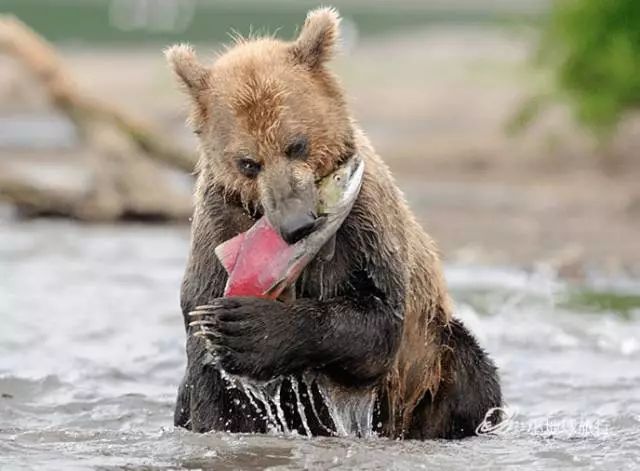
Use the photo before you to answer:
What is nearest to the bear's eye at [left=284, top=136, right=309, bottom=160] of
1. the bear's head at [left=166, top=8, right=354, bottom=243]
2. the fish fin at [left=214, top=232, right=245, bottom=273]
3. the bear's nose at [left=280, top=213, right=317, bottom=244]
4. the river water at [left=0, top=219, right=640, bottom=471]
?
the bear's head at [left=166, top=8, right=354, bottom=243]

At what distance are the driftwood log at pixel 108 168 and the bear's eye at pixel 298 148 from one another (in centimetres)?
811

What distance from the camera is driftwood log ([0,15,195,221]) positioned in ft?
44.9

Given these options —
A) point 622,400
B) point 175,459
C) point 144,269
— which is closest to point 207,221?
point 175,459

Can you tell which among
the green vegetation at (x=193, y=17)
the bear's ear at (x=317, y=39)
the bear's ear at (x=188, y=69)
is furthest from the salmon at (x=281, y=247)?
the green vegetation at (x=193, y=17)

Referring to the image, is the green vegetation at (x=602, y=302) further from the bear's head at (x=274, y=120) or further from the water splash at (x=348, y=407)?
the bear's head at (x=274, y=120)

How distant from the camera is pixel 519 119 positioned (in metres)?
15.0

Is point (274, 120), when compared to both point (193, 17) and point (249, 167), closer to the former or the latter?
point (249, 167)

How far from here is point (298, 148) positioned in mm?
5652

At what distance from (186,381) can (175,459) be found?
1.22ft

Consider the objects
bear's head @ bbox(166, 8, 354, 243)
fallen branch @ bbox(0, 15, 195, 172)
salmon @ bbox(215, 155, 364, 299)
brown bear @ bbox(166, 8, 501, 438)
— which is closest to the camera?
bear's head @ bbox(166, 8, 354, 243)

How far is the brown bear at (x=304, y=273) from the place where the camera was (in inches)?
224

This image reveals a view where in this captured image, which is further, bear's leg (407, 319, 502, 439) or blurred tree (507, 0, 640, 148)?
blurred tree (507, 0, 640, 148)

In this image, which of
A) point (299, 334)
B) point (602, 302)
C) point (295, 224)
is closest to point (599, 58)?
point (602, 302)

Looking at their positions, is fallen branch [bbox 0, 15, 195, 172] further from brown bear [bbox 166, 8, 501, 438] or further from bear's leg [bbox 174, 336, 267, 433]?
bear's leg [bbox 174, 336, 267, 433]
